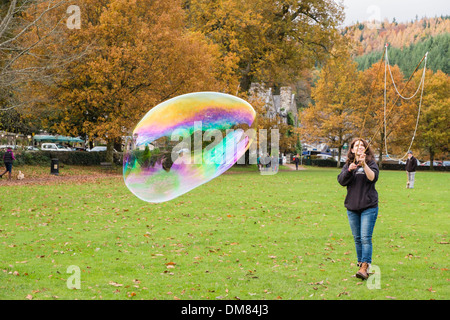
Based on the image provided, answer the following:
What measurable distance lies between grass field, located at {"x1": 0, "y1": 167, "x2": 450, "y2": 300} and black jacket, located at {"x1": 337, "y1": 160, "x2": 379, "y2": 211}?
114 cm

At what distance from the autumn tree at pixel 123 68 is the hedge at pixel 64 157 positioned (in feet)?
8.89

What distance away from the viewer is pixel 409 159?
24.1 meters

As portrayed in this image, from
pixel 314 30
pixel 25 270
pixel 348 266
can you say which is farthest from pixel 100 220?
pixel 314 30

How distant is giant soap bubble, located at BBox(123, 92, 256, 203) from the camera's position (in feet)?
29.7

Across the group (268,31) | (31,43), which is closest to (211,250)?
(31,43)

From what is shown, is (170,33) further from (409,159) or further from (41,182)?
(409,159)

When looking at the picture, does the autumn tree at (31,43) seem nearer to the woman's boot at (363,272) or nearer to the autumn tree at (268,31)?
the autumn tree at (268,31)

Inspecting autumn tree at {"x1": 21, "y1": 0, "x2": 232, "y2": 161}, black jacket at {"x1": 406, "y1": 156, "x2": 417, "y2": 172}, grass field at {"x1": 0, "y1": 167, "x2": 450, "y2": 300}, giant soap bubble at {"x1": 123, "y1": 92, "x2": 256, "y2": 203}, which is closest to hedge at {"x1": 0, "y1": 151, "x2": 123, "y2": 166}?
autumn tree at {"x1": 21, "y1": 0, "x2": 232, "y2": 161}

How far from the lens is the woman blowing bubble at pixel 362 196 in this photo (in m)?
7.00

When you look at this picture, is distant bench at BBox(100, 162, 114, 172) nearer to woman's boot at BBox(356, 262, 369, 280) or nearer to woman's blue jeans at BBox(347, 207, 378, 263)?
woman's blue jeans at BBox(347, 207, 378, 263)

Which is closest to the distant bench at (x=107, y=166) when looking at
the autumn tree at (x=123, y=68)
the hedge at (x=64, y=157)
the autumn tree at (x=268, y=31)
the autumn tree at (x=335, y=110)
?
the hedge at (x=64, y=157)

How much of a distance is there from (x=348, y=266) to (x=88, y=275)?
444 cm
